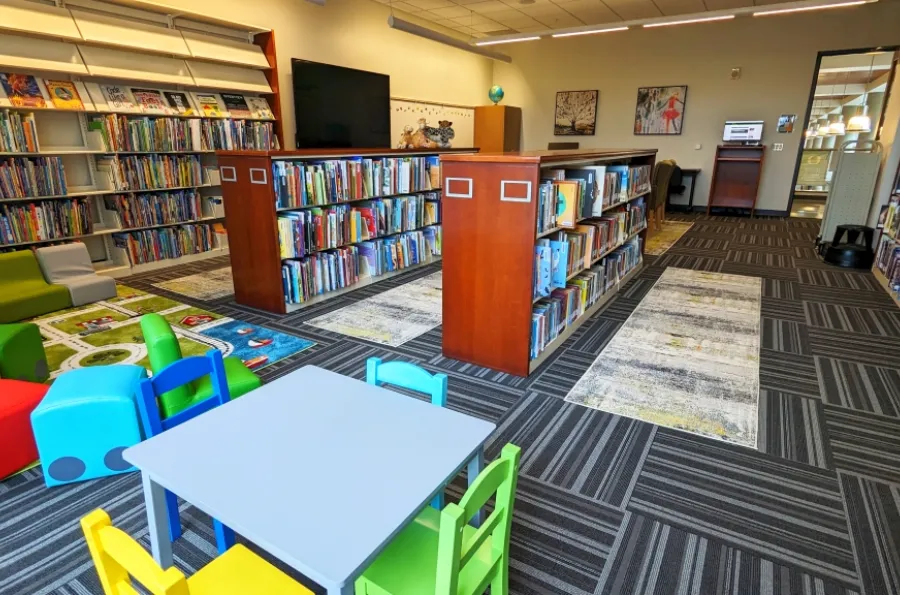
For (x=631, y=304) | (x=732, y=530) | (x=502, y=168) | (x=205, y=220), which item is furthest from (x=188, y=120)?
(x=732, y=530)

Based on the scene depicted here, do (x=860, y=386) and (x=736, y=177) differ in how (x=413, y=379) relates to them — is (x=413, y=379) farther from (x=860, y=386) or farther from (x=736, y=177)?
(x=736, y=177)

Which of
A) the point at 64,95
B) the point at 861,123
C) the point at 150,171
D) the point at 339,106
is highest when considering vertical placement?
the point at 861,123

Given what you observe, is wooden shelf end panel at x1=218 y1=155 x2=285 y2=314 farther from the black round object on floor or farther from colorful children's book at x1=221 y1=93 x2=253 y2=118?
the black round object on floor

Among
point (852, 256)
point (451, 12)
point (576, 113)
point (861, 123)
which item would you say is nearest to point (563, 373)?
point (852, 256)

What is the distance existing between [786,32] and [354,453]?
10851 mm

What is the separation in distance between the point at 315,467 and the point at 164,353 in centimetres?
122

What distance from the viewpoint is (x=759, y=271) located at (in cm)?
572

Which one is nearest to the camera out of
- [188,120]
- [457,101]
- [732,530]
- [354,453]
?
[354,453]

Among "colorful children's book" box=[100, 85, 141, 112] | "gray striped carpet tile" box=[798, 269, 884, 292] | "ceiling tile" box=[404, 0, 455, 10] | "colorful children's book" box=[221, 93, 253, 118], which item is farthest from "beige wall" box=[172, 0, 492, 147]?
"gray striped carpet tile" box=[798, 269, 884, 292]

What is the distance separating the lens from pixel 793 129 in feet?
29.4

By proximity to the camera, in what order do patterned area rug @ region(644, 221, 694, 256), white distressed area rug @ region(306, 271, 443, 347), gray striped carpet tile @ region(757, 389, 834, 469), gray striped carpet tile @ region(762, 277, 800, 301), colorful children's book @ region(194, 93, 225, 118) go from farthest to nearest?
patterned area rug @ region(644, 221, 694, 256) → colorful children's book @ region(194, 93, 225, 118) → gray striped carpet tile @ region(762, 277, 800, 301) → white distressed area rug @ region(306, 271, 443, 347) → gray striped carpet tile @ region(757, 389, 834, 469)

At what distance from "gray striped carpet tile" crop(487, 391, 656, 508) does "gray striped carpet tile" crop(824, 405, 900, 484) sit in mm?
889

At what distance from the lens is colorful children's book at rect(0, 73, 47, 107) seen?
4.43 m

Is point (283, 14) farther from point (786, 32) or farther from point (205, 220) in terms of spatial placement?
point (786, 32)
